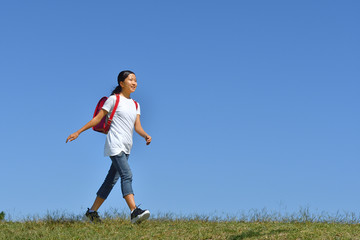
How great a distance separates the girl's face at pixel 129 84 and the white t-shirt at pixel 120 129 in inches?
8.5

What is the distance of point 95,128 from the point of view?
29.3ft

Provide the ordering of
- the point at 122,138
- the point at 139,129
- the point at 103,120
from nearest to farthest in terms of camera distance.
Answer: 1. the point at 122,138
2. the point at 103,120
3. the point at 139,129

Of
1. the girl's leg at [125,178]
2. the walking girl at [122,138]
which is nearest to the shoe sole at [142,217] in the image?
the walking girl at [122,138]

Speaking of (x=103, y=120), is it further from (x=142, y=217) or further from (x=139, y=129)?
(x=142, y=217)

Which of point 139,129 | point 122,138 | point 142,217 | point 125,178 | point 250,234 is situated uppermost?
point 139,129

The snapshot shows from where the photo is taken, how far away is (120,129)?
8664mm

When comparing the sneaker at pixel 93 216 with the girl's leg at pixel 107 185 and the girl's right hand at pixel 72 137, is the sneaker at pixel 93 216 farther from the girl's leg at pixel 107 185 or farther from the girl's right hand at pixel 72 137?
the girl's right hand at pixel 72 137

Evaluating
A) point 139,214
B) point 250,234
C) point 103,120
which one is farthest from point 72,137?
point 250,234

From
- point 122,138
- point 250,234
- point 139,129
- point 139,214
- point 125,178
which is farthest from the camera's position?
point 139,129

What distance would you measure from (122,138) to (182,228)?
195 centimetres

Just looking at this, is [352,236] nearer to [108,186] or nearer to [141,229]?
[141,229]

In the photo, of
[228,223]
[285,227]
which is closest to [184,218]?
[228,223]

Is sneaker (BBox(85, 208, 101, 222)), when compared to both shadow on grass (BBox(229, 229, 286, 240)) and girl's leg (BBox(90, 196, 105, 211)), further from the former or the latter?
shadow on grass (BBox(229, 229, 286, 240))

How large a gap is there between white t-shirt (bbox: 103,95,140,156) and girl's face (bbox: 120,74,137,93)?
0.22m
